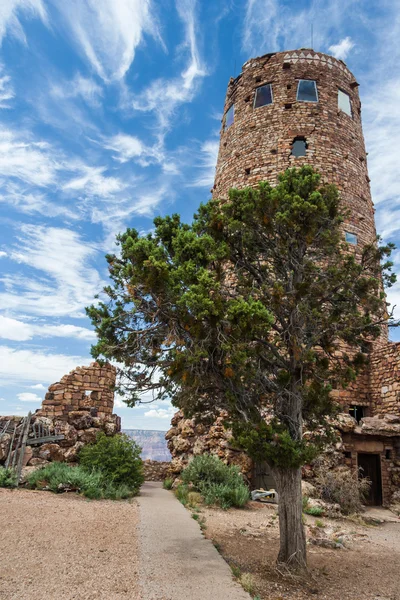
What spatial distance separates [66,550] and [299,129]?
17.4 m

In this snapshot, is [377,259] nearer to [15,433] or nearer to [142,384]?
[142,384]

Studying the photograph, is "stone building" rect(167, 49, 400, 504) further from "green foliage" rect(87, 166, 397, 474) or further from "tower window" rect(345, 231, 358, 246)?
"green foliage" rect(87, 166, 397, 474)

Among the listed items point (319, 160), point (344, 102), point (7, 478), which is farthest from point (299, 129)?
point (7, 478)

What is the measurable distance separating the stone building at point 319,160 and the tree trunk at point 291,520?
6.65m

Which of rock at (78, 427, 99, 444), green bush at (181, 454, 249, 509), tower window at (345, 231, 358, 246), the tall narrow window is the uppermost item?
the tall narrow window

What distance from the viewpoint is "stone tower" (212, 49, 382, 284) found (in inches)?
691

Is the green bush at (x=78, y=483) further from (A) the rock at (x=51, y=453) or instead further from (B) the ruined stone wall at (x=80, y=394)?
(B) the ruined stone wall at (x=80, y=394)

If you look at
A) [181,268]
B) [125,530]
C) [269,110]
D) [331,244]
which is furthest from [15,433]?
[269,110]

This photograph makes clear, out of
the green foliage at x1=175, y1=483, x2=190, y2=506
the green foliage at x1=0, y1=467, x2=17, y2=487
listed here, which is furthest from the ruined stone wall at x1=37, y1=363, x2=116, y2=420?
the green foliage at x1=175, y1=483, x2=190, y2=506

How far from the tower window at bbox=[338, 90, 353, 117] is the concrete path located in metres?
18.4

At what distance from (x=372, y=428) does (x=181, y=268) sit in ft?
34.6

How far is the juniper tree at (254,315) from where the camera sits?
20.0ft

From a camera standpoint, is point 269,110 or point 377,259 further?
point 269,110

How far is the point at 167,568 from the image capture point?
18.6 feet
